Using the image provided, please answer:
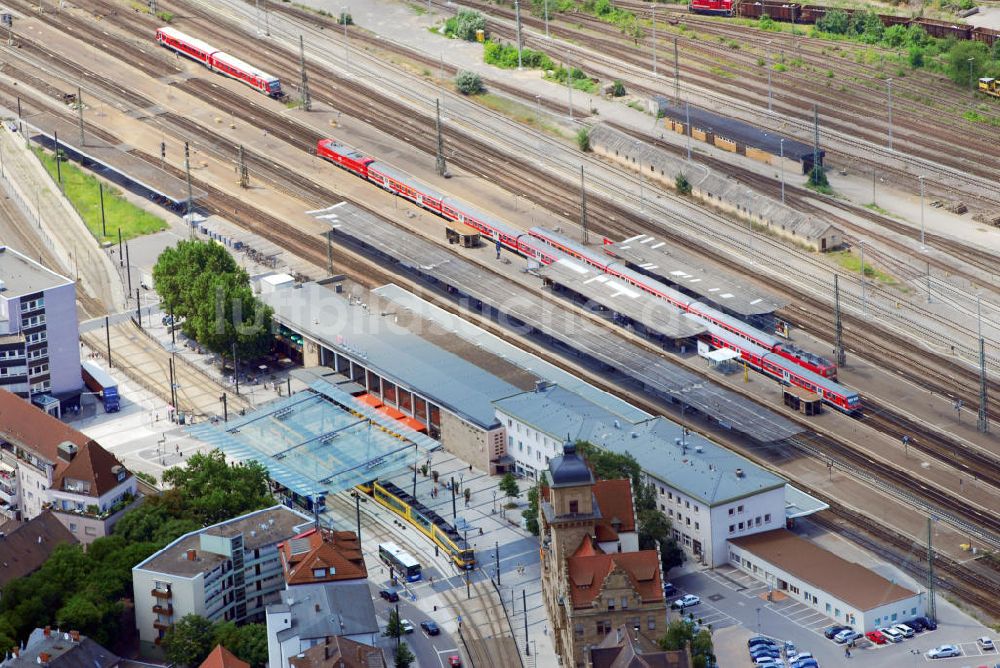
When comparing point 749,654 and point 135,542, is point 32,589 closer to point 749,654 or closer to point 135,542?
point 135,542

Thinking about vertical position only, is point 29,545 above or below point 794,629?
above

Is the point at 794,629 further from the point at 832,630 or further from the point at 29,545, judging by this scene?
the point at 29,545

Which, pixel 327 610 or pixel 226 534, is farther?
pixel 226 534

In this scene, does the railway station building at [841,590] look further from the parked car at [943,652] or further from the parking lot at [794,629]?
the parked car at [943,652]

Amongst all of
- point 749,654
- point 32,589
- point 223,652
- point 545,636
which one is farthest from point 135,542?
point 749,654

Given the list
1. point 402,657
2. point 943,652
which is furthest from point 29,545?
point 943,652

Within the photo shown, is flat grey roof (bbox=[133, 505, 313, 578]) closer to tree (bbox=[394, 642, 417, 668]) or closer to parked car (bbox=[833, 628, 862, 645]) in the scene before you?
Result: tree (bbox=[394, 642, 417, 668])
